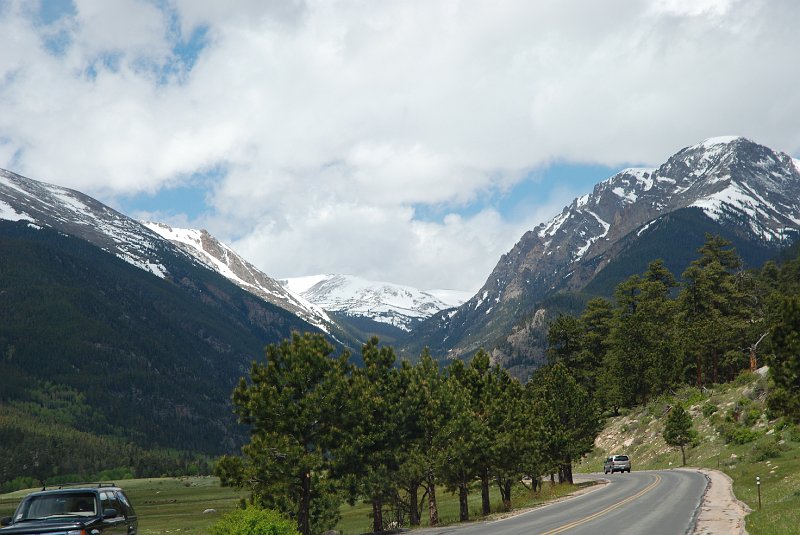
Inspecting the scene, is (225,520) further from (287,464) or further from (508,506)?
(508,506)

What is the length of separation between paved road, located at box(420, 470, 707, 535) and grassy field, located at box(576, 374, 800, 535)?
10.0 ft

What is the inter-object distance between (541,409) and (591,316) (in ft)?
177

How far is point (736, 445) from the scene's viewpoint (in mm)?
67812

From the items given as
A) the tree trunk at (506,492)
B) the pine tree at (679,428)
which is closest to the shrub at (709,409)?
the pine tree at (679,428)

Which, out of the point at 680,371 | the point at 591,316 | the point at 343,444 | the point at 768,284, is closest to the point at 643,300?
the point at 591,316

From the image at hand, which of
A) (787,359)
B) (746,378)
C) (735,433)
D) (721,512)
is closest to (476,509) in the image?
(735,433)

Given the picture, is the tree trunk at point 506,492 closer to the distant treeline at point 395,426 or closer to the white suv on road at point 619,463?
the distant treeline at point 395,426

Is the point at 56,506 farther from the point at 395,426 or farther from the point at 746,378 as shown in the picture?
the point at 746,378

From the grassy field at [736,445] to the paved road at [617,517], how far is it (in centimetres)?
306

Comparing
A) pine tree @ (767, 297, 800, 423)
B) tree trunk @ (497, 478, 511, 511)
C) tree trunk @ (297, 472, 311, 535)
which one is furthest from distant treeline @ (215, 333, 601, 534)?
pine tree @ (767, 297, 800, 423)

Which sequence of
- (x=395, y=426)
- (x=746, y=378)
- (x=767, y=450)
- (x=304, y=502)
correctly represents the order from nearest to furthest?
(x=304, y=502), (x=395, y=426), (x=767, y=450), (x=746, y=378)

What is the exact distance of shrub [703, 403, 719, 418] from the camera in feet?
254

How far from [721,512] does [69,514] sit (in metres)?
28.6

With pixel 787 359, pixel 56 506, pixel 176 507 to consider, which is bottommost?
pixel 176 507
